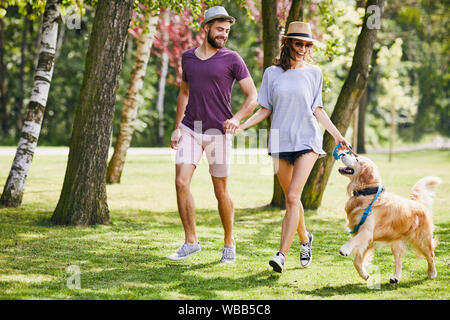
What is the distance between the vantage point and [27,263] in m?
5.98

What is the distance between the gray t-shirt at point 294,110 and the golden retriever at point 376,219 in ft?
1.46

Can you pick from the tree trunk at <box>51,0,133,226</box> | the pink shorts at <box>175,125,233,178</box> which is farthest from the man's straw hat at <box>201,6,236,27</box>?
the tree trunk at <box>51,0,133,226</box>

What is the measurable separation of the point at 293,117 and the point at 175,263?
1999 mm

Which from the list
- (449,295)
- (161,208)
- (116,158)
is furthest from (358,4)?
(449,295)

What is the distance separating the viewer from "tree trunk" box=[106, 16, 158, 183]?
14.7 m

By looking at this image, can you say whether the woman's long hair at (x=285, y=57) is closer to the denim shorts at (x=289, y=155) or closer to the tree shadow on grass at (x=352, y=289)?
the denim shorts at (x=289, y=155)

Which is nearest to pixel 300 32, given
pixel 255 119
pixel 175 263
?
pixel 255 119

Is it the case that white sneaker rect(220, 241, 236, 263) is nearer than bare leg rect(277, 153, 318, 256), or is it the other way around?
bare leg rect(277, 153, 318, 256)

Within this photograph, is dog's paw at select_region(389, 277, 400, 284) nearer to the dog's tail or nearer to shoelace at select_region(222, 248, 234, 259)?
the dog's tail

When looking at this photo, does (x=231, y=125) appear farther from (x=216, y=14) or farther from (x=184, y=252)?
(x=184, y=252)

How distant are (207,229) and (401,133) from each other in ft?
158

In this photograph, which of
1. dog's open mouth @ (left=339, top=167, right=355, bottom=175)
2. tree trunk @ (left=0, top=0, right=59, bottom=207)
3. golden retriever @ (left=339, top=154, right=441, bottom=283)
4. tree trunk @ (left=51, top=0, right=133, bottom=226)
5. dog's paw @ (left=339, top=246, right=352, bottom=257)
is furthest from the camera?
tree trunk @ (left=0, top=0, right=59, bottom=207)

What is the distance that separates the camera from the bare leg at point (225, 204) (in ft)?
20.0

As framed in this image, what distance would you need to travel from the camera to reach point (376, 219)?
211 inches
